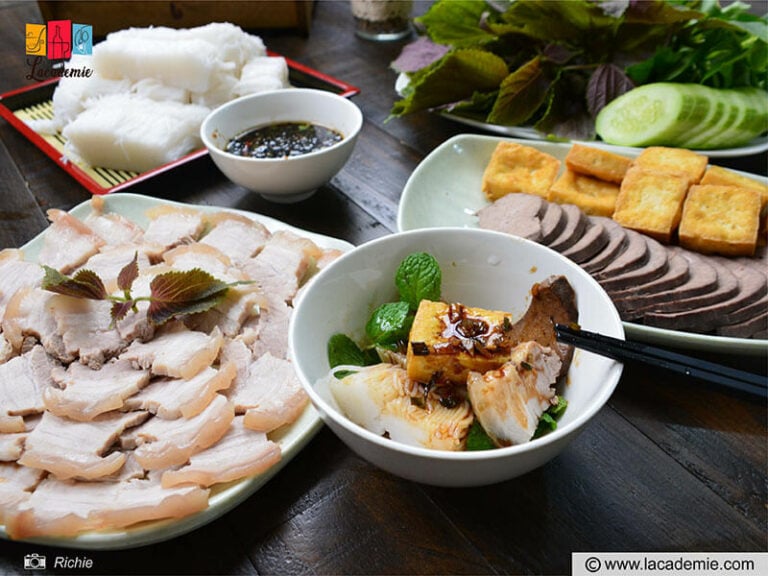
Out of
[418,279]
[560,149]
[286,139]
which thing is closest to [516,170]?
[560,149]

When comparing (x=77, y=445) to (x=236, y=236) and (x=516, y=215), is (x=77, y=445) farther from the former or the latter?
(x=516, y=215)

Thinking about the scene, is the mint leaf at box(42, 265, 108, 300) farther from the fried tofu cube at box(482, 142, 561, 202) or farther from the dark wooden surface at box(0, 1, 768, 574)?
the fried tofu cube at box(482, 142, 561, 202)

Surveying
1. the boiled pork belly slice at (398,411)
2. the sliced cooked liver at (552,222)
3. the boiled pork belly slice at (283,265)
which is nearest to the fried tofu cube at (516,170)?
the sliced cooked liver at (552,222)

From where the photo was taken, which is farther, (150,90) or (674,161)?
(150,90)

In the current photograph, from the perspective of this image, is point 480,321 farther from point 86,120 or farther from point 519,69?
point 86,120

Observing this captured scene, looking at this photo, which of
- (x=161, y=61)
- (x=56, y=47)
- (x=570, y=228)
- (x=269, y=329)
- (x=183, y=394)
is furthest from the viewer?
(x=56, y=47)

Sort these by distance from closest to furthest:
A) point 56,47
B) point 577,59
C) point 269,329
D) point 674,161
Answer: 1. point 269,329
2. point 674,161
3. point 577,59
4. point 56,47
